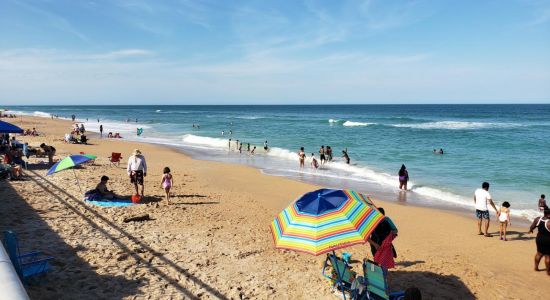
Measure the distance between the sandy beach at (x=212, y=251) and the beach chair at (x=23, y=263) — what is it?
0.72 ft

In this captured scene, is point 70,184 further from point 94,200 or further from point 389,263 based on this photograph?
point 389,263

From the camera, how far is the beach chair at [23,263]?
19.5 ft

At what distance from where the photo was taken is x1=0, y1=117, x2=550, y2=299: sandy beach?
6730 millimetres

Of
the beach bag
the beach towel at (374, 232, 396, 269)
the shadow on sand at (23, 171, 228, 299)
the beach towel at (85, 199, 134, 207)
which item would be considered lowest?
the shadow on sand at (23, 171, 228, 299)

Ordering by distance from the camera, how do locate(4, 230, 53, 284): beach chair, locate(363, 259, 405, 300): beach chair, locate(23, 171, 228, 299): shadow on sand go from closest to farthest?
locate(363, 259, 405, 300): beach chair → locate(4, 230, 53, 284): beach chair → locate(23, 171, 228, 299): shadow on sand

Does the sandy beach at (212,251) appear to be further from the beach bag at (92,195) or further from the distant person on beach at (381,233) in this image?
the distant person on beach at (381,233)

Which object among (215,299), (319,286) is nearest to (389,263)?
(319,286)

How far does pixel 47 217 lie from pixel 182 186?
5782mm

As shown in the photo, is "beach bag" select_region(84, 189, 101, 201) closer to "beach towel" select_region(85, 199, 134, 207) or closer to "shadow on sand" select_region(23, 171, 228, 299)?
"beach towel" select_region(85, 199, 134, 207)

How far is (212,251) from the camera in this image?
8359mm

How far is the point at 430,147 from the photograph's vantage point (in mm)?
33531

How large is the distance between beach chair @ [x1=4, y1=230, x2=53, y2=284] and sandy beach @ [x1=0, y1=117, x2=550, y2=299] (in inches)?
8.6

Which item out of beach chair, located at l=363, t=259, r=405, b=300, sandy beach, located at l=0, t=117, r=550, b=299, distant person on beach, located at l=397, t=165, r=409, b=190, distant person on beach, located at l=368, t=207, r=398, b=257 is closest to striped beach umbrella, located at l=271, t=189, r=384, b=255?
beach chair, located at l=363, t=259, r=405, b=300

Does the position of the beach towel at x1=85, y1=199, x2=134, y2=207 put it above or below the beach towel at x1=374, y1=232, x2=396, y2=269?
below
